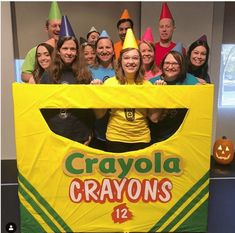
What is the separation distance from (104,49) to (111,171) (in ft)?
1.94

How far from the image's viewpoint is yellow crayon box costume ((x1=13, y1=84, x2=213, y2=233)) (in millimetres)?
1250

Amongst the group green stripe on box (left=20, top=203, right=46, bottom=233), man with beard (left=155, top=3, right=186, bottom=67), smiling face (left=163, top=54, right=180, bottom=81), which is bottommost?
green stripe on box (left=20, top=203, right=46, bottom=233)

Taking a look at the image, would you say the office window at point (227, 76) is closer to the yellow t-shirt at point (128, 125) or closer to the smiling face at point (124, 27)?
the smiling face at point (124, 27)

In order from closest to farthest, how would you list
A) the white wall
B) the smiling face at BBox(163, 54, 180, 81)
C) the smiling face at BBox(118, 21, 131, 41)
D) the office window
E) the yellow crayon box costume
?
the yellow crayon box costume
the smiling face at BBox(163, 54, 180, 81)
the smiling face at BBox(118, 21, 131, 41)
the white wall
the office window

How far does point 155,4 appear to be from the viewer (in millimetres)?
2512

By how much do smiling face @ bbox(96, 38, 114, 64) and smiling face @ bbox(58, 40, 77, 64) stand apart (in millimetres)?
247

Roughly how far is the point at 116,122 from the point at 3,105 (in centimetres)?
147

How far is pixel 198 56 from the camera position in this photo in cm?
152

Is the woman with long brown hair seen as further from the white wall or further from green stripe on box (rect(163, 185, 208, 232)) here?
the white wall

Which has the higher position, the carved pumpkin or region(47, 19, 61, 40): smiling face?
region(47, 19, 61, 40): smiling face

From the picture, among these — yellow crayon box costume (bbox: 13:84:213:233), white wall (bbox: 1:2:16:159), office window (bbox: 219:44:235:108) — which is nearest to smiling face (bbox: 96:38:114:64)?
yellow crayon box costume (bbox: 13:84:213:233)

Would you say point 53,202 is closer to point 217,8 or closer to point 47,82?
point 47,82

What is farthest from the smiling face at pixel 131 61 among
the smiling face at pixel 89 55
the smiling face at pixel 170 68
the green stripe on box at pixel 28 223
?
the green stripe on box at pixel 28 223

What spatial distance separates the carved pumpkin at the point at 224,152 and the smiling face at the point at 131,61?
2.07 ft
